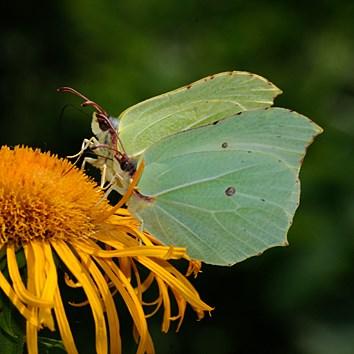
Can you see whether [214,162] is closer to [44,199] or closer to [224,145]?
[224,145]

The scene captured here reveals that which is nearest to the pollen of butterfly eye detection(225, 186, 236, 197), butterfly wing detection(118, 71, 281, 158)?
butterfly wing detection(118, 71, 281, 158)

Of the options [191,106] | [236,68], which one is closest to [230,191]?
[191,106]

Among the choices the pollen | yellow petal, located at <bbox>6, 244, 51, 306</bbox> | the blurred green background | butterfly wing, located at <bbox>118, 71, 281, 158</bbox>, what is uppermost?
butterfly wing, located at <bbox>118, 71, 281, 158</bbox>

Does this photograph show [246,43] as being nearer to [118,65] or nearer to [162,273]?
[118,65]

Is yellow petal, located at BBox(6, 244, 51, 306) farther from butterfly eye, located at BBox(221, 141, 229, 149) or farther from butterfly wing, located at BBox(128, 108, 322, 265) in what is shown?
butterfly eye, located at BBox(221, 141, 229, 149)

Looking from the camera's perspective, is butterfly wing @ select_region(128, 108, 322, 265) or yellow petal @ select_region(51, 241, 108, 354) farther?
butterfly wing @ select_region(128, 108, 322, 265)

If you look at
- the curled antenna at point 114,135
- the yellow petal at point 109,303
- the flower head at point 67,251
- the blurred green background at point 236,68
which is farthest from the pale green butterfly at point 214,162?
the blurred green background at point 236,68

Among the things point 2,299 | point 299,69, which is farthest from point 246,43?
point 2,299

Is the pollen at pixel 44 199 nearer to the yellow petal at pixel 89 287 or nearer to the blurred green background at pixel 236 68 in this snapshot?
the yellow petal at pixel 89 287
